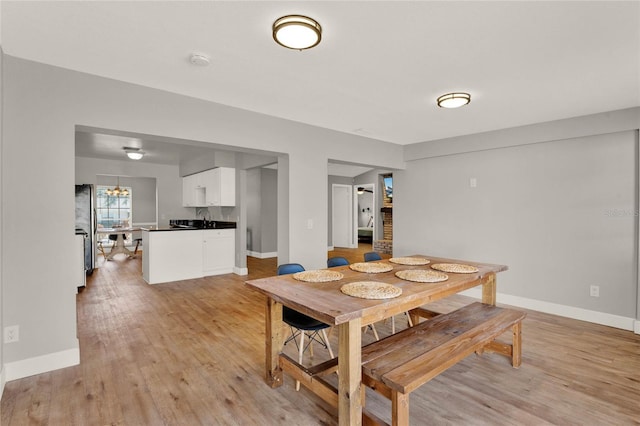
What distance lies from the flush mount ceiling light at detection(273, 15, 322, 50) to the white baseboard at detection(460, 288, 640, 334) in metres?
4.16

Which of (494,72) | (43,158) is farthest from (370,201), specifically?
(43,158)

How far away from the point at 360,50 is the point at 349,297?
1.67 metres

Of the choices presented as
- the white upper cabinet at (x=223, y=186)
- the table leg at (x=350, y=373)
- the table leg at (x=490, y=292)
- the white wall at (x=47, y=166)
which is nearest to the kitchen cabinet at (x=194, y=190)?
the white upper cabinet at (x=223, y=186)

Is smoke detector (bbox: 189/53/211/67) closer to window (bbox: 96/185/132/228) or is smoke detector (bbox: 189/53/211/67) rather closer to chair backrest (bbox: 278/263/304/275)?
chair backrest (bbox: 278/263/304/275)

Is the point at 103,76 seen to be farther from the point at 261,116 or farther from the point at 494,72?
the point at 494,72

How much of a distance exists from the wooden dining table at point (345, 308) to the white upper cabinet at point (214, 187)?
4141mm

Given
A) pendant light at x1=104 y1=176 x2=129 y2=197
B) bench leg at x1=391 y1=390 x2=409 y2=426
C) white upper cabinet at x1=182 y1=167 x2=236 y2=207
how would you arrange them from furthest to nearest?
pendant light at x1=104 y1=176 x2=129 y2=197 < white upper cabinet at x1=182 y1=167 x2=236 y2=207 < bench leg at x1=391 y1=390 x2=409 y2=426

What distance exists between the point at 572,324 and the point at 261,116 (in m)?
4.25

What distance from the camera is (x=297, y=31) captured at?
1824mm

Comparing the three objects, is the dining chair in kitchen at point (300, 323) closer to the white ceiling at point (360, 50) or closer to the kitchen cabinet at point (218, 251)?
the white ceiling at point (360, 50)

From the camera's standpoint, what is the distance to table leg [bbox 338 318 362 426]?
5.36 feet

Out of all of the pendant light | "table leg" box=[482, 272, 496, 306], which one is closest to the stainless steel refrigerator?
the pendant light

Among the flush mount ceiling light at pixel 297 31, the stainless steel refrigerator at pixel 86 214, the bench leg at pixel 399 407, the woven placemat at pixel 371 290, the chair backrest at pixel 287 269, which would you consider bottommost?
the bench leg at pixel 399 407

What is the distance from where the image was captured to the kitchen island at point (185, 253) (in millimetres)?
5254
